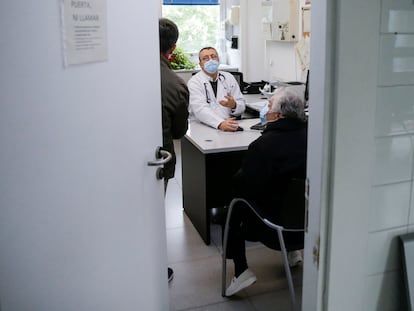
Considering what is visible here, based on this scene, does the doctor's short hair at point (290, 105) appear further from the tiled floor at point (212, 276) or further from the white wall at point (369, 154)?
the white wall at point (369, 154)

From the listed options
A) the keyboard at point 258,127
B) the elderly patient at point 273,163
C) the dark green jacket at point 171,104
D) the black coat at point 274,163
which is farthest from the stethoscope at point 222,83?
the black coat at point 274,163

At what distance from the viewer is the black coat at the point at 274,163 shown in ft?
7.88

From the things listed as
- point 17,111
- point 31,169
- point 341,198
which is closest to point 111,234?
point 31,169

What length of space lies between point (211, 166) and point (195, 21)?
4.32m

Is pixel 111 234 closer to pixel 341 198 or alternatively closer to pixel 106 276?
pixel 106 276

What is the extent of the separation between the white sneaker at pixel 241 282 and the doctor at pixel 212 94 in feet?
4.73

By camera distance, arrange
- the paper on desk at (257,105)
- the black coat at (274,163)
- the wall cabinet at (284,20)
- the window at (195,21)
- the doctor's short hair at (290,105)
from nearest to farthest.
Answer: the black coat at (274,163)
the doctor's short hair at (290,105)
the paper on desk at (257,105)
the wall cabinet at (284,20)
the window at (195,21)

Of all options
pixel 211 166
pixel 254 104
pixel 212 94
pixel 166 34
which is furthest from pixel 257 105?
pixel 166 34

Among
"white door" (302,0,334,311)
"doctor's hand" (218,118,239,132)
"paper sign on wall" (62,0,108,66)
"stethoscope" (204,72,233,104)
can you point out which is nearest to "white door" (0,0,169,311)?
"paper sign on wall" (62,0,108,66)

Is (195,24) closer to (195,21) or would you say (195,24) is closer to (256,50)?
(195,21)

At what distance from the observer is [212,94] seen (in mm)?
3979

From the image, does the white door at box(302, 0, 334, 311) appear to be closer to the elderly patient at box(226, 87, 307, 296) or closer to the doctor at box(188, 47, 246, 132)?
the elderly patient at box(226, 87, 307, 296)

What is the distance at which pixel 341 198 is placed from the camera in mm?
1167

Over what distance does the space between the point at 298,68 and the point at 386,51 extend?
403cm
